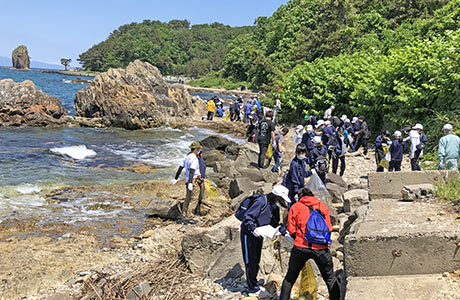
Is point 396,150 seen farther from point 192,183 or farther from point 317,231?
point 317,231

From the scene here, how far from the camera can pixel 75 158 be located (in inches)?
758

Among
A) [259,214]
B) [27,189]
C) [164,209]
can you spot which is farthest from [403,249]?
[27,189]

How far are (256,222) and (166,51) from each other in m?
144

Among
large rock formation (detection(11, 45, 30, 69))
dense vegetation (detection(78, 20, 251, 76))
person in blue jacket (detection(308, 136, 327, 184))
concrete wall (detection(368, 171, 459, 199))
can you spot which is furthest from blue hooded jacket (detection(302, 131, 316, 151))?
large rock formation (detection(11, 45, 30, 69))

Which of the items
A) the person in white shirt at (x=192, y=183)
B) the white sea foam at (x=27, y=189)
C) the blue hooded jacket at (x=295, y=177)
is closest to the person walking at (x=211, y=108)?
the white sea foam at (x=27, y=189)

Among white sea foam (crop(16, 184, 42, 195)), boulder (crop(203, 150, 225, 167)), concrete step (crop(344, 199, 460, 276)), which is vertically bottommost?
white sea foam (crop(16, 184, 42, 195))

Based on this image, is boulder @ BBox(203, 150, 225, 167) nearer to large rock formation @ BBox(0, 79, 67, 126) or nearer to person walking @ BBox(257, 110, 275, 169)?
person walking @ BBox(257, 110, 275, 169)

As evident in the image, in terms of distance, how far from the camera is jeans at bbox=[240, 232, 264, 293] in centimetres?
654

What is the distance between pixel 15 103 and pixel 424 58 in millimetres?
24289

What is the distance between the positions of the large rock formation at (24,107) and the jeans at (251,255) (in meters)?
25.3

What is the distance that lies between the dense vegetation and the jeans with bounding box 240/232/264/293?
115053mm

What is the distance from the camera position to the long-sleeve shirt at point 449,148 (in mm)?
10195

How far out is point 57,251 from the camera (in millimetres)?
9188

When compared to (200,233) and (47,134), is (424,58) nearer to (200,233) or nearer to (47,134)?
(200,233)
